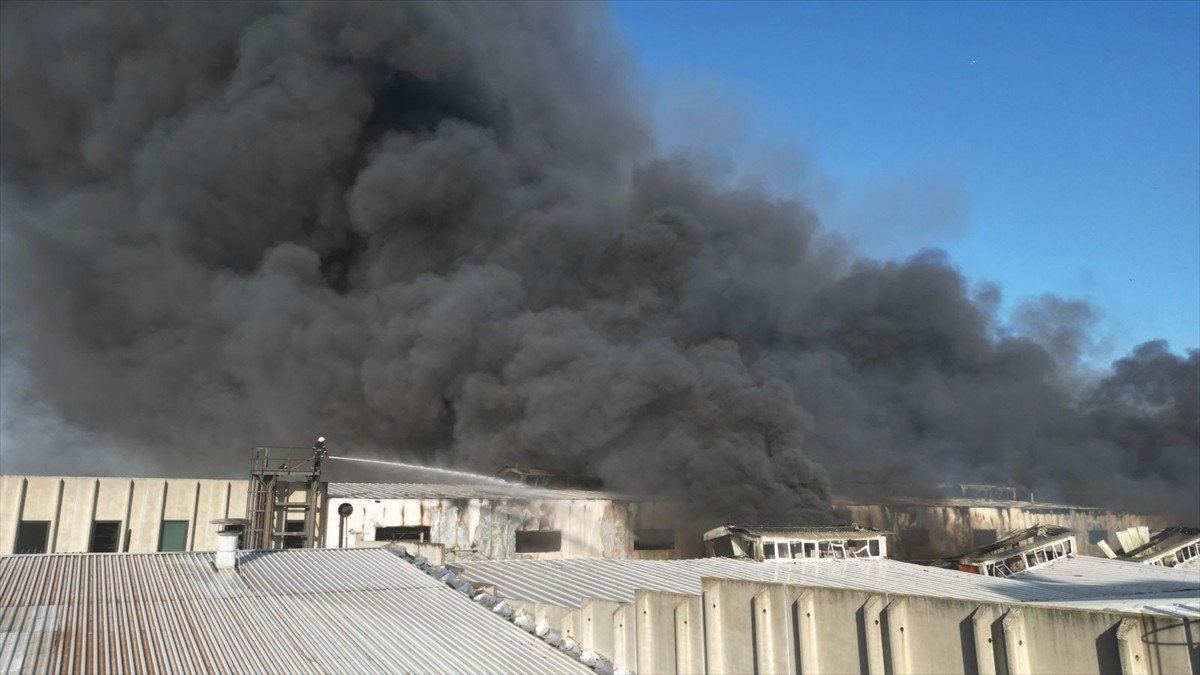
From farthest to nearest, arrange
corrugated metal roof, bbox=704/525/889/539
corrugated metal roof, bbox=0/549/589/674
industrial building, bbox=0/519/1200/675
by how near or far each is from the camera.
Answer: corrugated metal roof, bbox=704/525/889/539, industrial building, bbox=0/519/1200/675, corrugated metal roof, bbox=0/549/589/674

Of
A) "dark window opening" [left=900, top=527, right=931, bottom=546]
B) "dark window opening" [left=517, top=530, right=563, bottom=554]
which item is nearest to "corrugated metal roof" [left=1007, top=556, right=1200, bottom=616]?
"dark window opening" [left=900, top=527, right=931, bottom=546]

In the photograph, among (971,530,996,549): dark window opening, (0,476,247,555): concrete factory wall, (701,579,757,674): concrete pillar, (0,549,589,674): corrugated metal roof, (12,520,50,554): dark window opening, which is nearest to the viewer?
(0,549,589,674): corrugated metal roof

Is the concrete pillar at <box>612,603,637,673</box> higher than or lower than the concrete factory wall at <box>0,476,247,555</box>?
lower

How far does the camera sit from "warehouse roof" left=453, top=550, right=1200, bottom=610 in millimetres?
11586

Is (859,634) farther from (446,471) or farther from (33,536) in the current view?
(446,471)

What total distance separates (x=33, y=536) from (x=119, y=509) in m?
1.71

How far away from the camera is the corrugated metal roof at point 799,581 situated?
11602 mm

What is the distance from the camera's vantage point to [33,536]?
17719mm

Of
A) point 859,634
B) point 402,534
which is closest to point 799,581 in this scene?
point 859,634

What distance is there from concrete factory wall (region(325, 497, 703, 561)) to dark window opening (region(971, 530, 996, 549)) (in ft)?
44.3

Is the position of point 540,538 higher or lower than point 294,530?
lower

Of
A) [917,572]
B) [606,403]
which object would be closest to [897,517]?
[606,403]

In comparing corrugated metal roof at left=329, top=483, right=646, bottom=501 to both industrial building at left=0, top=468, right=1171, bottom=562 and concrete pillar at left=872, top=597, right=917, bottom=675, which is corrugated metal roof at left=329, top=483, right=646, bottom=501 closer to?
industrial building at left=0, top=468, right=1171, bottom=562

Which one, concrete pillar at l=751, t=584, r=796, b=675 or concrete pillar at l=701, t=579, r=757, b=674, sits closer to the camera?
concrete pillar at l=751, t=584, r=796, b=675
